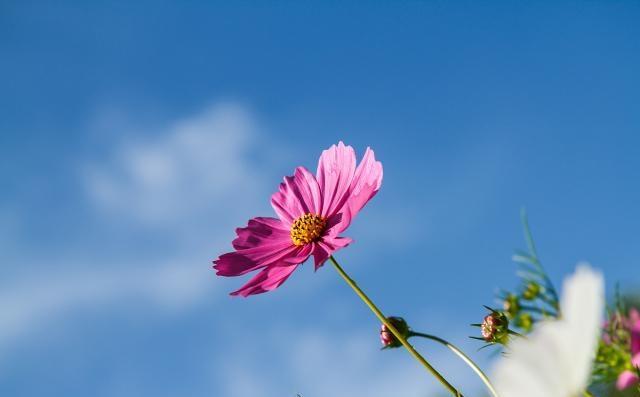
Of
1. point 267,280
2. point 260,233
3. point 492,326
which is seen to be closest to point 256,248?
point 260,233

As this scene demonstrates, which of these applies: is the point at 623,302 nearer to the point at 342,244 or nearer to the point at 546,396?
the point at 546,396

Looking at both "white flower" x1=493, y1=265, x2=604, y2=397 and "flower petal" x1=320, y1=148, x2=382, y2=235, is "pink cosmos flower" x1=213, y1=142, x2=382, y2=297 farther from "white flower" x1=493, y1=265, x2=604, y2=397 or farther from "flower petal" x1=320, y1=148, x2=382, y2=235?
"white flower" x1=493, y1=265, x2=604, y2=397

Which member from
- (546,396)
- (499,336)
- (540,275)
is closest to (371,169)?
(499,336)

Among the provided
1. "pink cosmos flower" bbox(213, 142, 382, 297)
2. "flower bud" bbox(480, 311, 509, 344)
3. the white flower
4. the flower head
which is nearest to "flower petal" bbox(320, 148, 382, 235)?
"pink cosmos flower" bbox(213, 142, 382, 297)

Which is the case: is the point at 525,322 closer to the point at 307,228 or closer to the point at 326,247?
the point at 326,247

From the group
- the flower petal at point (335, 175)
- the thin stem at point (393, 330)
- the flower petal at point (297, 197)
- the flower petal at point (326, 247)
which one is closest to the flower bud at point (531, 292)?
the thin stem at point (393, 330)

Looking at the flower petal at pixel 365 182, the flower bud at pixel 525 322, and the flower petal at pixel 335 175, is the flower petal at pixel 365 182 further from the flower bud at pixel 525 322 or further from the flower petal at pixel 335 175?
the flower bud at pixel 525 322
